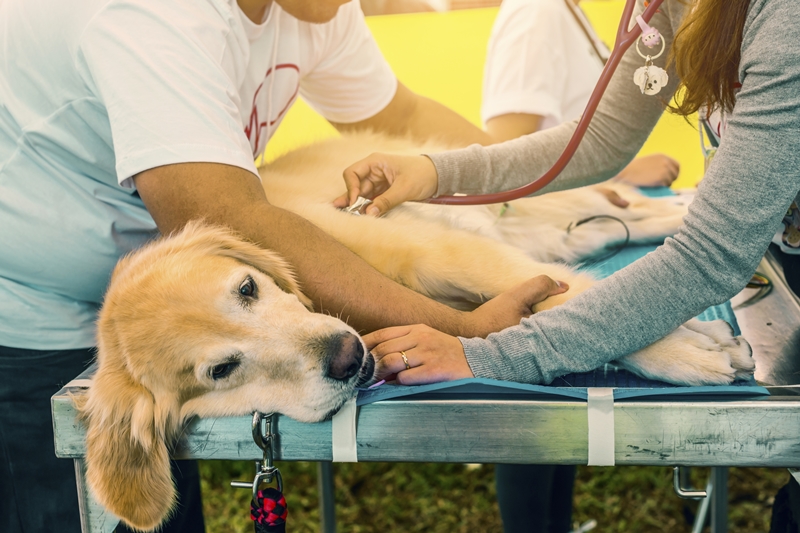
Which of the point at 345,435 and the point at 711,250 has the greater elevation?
the point at 711,250

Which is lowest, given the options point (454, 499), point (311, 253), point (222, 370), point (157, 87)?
point (454, 499)

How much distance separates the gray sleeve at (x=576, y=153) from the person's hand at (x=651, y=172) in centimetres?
67

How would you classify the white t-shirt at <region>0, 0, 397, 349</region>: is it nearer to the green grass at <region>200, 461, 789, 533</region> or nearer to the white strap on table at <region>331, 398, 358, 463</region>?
the white strap on table at <region>331, 398, 358, 463</region>

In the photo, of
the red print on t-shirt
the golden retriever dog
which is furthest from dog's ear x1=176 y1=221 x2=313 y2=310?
the red print on t-shirt

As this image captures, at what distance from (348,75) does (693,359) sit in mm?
1025

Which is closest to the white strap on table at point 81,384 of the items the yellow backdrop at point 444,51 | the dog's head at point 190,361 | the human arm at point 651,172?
the dog's head at point 190,361

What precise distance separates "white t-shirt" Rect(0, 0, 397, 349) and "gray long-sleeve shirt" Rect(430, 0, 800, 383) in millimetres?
466

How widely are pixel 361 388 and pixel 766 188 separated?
0.52m

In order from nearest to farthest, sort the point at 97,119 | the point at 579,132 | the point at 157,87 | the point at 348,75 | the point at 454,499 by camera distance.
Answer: the point at 157,87
the point at 97,119
the point at 579,132
the point at 348,75
the point at 454,499

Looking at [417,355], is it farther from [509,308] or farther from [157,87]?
[157,87]

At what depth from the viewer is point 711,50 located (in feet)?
2.66

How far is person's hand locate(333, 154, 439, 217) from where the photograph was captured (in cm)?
109

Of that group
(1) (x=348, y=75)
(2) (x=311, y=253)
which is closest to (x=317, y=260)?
(2) (x=311, y=253)

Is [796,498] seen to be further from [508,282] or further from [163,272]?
[163,272]
